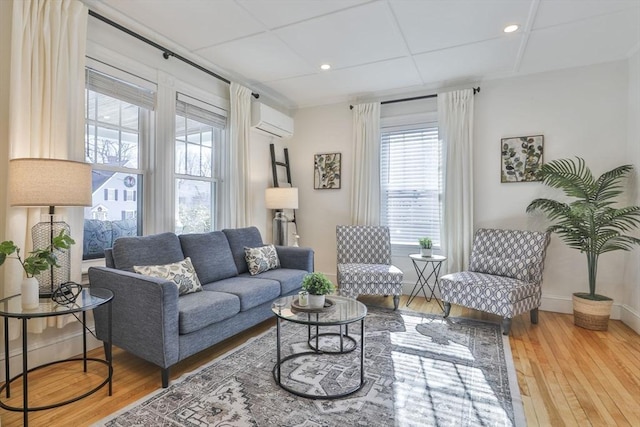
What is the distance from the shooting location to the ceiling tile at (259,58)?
319 centimetres

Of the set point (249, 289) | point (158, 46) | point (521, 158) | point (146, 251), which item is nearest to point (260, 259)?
point (249, 289)

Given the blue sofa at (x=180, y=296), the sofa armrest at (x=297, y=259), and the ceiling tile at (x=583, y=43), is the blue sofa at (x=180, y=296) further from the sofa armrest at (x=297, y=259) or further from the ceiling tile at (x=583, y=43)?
the ceiling tile at (x=583, y=43)

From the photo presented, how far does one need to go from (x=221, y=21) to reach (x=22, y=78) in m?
1.49

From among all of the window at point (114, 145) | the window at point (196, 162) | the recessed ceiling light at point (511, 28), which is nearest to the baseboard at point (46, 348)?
the window at point (114, 145)

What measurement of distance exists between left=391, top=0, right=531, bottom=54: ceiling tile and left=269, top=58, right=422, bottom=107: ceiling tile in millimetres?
501

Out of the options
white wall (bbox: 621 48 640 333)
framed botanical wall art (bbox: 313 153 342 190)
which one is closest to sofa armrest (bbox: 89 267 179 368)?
framed botanical wall art (bbox: 313 153 342 190)

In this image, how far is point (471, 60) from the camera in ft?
11.5

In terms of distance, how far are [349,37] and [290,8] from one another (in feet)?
2.20

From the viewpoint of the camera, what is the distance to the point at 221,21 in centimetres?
281

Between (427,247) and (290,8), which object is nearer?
(290,8)

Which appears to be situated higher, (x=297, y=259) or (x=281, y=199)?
(x=281, y=199)

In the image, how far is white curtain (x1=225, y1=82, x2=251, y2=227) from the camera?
3928mm

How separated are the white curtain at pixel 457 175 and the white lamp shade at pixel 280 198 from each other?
76.5 inches

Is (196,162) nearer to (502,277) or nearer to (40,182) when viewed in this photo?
(40,182)
